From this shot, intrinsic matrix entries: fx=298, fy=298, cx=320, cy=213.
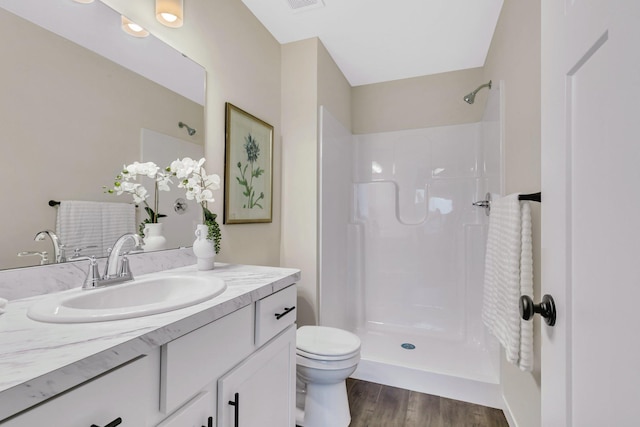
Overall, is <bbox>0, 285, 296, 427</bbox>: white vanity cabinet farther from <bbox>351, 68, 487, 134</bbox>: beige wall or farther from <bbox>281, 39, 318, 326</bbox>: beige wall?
<bbox>351, 68, 487, 134</bbox>: beige wall

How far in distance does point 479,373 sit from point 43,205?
239cm

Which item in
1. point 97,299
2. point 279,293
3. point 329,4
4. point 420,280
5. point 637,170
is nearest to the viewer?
point 637,170

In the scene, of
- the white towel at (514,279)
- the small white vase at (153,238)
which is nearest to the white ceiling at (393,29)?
the white towel at (514,279)

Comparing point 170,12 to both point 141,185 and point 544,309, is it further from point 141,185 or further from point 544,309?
point 544,309

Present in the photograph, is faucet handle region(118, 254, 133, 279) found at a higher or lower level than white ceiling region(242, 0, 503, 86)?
lower

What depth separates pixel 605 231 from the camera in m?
0.46

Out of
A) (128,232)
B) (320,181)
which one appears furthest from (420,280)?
(128,232)

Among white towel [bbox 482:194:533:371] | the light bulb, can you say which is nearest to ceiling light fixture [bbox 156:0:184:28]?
the light bulb

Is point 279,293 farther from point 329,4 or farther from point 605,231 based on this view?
point 329,4

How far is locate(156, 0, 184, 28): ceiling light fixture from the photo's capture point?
4.09 ft

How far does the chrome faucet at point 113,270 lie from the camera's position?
0.96 meters

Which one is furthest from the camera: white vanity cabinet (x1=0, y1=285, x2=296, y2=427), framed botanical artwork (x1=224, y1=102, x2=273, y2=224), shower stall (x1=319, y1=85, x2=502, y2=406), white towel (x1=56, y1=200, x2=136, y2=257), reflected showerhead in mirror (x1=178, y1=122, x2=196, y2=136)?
shower stall (x1=319, y1=85, x2=502, y2=406)

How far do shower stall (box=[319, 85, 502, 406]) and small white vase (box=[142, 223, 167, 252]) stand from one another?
105cm

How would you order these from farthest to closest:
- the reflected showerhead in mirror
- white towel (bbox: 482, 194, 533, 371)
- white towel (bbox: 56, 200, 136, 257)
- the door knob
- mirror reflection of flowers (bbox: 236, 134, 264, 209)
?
mirror reflection of flowers (bbox: 236, 134, 264, 209) → the reflected showerhead in mirror → white towel (bbox: 482, 194, 533, 371) → white towel (bbox: 56, 200, 136, 257) → the door knob
